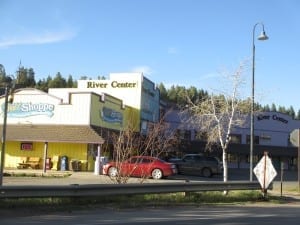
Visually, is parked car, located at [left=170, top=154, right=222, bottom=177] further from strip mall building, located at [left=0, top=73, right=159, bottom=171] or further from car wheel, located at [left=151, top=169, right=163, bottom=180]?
car wheel, located at [left=151, top=169, right=163, bottom=180]

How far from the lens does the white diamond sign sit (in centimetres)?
2266

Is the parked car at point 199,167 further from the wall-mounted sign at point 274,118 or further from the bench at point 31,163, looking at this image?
the wall-mounted sign at point 274,118

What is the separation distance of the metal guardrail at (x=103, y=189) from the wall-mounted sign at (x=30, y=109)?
2185 cm

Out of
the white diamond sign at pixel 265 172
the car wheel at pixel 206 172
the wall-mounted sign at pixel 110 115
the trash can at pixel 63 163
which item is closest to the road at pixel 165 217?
the white diamond sign at pixel 265 172

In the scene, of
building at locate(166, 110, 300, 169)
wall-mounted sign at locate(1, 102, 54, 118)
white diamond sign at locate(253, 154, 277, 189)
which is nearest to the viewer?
white diamond sign at locate(253, 154, 277, 189)

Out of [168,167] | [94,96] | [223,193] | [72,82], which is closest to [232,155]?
[94,96]

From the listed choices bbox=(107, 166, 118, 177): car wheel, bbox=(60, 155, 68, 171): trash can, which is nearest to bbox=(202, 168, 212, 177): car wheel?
bbox=(60, 155, 68, 171): trash can

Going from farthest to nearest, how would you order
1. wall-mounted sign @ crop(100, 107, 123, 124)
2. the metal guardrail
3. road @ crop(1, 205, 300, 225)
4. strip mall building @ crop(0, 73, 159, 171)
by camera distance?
wall-mounted sign @ crop(100, 107, 123, 124) < strip mall building @ crop(0, 73, 159, 171) < the metal guardrail < road @ crop(1, 205, 300, 225)

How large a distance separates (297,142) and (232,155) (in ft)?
134

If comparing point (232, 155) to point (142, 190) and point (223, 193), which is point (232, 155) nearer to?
point (223, 193)

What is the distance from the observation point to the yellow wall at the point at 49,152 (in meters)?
40.7

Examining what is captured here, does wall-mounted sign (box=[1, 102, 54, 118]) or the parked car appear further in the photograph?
wall-mounted sign (box=[1, 102, 54, 118])

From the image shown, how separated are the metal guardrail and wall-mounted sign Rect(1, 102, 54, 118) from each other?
21855 millimetres

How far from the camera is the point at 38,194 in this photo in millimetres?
16188
